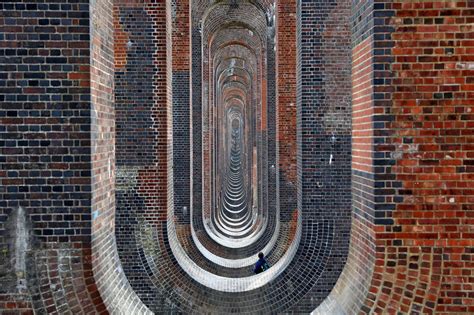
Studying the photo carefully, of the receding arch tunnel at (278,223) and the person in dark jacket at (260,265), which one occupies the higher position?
the receding arch tunnel at (278,223)

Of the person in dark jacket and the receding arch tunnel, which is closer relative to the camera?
the receding arch tunnel

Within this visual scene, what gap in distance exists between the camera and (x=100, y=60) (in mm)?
4496

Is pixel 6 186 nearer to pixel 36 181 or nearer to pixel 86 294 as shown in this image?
pixel 36 181

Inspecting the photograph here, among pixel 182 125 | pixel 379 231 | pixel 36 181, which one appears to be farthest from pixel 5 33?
pixel 182 125

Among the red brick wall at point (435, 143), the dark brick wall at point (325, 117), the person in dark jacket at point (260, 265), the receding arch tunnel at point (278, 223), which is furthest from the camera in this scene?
the person in dark jacket at point (260, 265)

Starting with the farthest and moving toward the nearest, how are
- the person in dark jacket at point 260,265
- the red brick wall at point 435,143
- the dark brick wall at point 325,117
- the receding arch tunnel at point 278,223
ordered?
the person in dark jacket at point 260,265 < the receding arch tunnel at point 278,223 < the dark brick wall at point 325,117 < the red brick wall at point 435,143

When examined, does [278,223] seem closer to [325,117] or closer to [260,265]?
[260,265]

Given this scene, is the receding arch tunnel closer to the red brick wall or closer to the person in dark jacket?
the person in dark jacket

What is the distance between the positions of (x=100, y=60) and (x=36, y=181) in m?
1.17

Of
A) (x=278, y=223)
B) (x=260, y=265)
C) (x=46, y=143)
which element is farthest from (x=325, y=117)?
(x=278, y=223)

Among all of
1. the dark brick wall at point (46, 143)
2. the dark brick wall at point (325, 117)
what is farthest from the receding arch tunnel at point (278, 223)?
the dark brick wall at point (46, 143)

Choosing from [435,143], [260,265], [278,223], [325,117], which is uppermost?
[325,117]

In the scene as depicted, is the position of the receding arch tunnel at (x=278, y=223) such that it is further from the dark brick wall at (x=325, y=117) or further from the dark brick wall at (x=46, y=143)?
the dark brick wall at (x=46, y=143)

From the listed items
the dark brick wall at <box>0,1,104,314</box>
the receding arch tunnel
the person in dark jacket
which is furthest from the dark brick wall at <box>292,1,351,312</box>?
the dark brick wall at <box>0,1,104,314</box>
